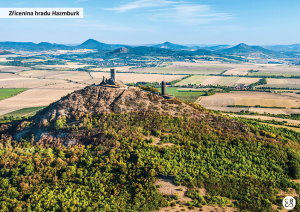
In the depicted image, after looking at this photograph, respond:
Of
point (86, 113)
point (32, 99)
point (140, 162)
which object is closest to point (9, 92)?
point (32, 99)

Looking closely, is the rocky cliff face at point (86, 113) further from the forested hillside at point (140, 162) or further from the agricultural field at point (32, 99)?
the agricultural field at point (32, 99)

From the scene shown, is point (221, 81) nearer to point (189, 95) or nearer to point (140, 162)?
point (189, 95)

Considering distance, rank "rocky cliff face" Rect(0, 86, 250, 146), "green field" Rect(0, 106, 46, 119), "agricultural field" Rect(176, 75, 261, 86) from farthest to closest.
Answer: "agricultural field" Rect(176, 75, 261, 86) < "green field" Rect(0, 106, 46, 119) < "rocky cliff face" Rect(0, 86, 250, 146)

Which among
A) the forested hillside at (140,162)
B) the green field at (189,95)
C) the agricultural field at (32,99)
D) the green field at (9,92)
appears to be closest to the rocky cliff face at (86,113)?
the forested hillside at (140,162)

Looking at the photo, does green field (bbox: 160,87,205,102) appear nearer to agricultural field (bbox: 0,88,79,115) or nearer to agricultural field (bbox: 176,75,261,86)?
agricultural field (bbox: 176,75,261,86)

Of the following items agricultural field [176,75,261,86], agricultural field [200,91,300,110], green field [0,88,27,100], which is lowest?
agricultural field [200,91,300,110]

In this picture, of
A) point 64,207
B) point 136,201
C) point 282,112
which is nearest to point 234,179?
point 136,201

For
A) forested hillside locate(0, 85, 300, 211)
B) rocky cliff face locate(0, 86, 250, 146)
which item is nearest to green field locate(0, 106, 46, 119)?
rocky cliff face locate(0, 86, 250, 146)
